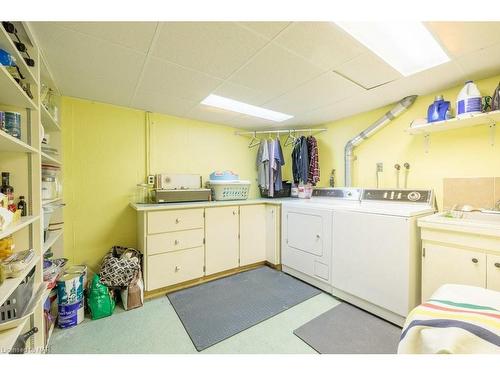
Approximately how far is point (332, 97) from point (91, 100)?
261 centimetres

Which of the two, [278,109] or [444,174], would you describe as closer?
[444,174]

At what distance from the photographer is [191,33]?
1.24 meters

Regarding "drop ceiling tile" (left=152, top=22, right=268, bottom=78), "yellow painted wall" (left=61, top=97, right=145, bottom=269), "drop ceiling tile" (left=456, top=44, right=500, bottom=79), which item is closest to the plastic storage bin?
"yellow painted wall" (left=61, top=97, right=145, bottom=269)

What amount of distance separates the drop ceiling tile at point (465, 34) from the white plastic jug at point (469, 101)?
403 mm

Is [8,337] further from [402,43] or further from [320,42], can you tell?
[402,43]

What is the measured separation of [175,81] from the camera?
1.84m

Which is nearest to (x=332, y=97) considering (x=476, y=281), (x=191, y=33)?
(x=191, y=33)

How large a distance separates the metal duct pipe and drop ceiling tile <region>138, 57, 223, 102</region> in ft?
6.03

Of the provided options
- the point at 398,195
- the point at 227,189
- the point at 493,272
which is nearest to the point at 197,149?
the point at 227,189

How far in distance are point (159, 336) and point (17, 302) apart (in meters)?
0.91

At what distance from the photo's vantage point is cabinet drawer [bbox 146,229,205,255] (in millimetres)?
Answer: 2090

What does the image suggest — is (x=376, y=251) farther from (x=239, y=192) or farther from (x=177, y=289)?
(x=177, y=289)

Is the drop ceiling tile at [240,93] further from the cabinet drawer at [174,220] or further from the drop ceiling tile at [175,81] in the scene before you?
the cabinet drawer at [174,220]

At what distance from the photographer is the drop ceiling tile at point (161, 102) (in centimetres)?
209
